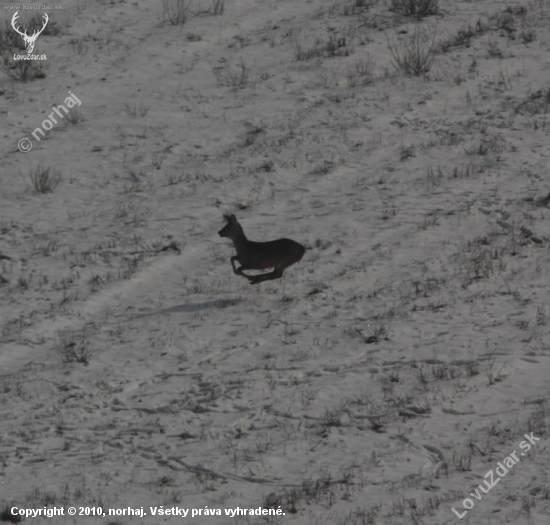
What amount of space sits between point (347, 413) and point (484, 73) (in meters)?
10.2

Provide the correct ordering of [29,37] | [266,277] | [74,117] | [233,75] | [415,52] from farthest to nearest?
[29,37] < [415,52] < [233,75] < [74,117] < [266,277]

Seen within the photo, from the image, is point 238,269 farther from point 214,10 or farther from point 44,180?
point 214,10

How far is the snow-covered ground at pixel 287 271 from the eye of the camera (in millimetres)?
9180

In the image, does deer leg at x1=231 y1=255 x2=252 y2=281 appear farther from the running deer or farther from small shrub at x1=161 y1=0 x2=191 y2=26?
small shrub at x1=161 y1=0 x2=191 y2=26

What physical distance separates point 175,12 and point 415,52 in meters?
4.89

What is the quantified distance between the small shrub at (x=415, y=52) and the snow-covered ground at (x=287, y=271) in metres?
0.13

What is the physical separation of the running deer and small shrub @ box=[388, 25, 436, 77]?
24.5 ft

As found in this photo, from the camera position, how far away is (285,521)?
8.36m

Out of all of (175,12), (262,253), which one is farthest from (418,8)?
(262,253)

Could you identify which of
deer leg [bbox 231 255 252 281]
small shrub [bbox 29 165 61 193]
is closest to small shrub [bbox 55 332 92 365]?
deer leg [bbox 231 255 252 281]

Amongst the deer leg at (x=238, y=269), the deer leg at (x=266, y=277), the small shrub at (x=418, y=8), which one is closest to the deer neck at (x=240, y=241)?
the deer leg at (x=238, y=269)

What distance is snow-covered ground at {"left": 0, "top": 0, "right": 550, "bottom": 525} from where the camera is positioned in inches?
361

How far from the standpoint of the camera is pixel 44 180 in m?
15.5

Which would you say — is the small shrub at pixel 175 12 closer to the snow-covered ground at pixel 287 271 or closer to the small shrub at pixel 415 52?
the snow-covered ground at pixel 287 271
